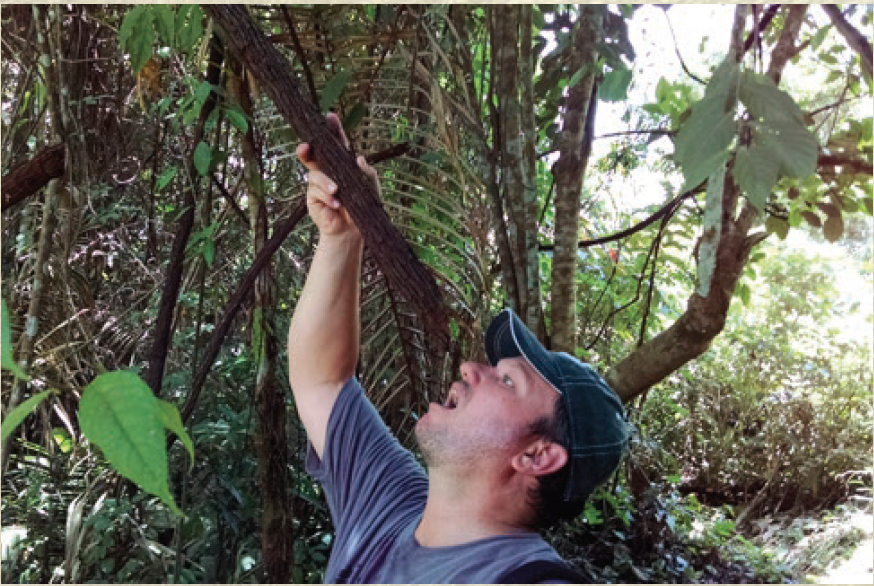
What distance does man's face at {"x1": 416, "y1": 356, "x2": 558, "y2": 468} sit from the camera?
739 mm

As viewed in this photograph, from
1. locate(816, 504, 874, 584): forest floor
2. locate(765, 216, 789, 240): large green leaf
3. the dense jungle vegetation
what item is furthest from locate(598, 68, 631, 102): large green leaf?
locate(816, 504, 874, 584): forest floor

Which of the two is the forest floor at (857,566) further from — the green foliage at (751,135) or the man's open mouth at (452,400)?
the green foliage at (751,135)

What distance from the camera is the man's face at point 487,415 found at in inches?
29.1

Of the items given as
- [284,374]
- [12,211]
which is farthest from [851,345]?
[12,211]

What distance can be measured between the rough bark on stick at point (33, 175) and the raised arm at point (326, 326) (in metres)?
0.58

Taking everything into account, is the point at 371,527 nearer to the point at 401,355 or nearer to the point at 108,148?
the point at 401,355

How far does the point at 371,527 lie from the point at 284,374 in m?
0.79

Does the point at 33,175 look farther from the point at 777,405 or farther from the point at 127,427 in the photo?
the point at 777,405

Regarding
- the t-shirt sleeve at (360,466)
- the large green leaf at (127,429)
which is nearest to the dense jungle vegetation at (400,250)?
the large green leaf at (127,429)

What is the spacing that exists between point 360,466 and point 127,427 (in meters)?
0.57

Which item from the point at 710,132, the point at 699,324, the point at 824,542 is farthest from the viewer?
the point at 824,542

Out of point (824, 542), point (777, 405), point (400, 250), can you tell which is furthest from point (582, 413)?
point (777, 405)

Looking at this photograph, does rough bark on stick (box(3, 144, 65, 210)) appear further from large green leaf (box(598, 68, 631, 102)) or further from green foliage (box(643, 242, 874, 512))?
green foliage (box(643, 242, 874, 512))

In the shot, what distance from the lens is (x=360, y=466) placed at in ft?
2.81
